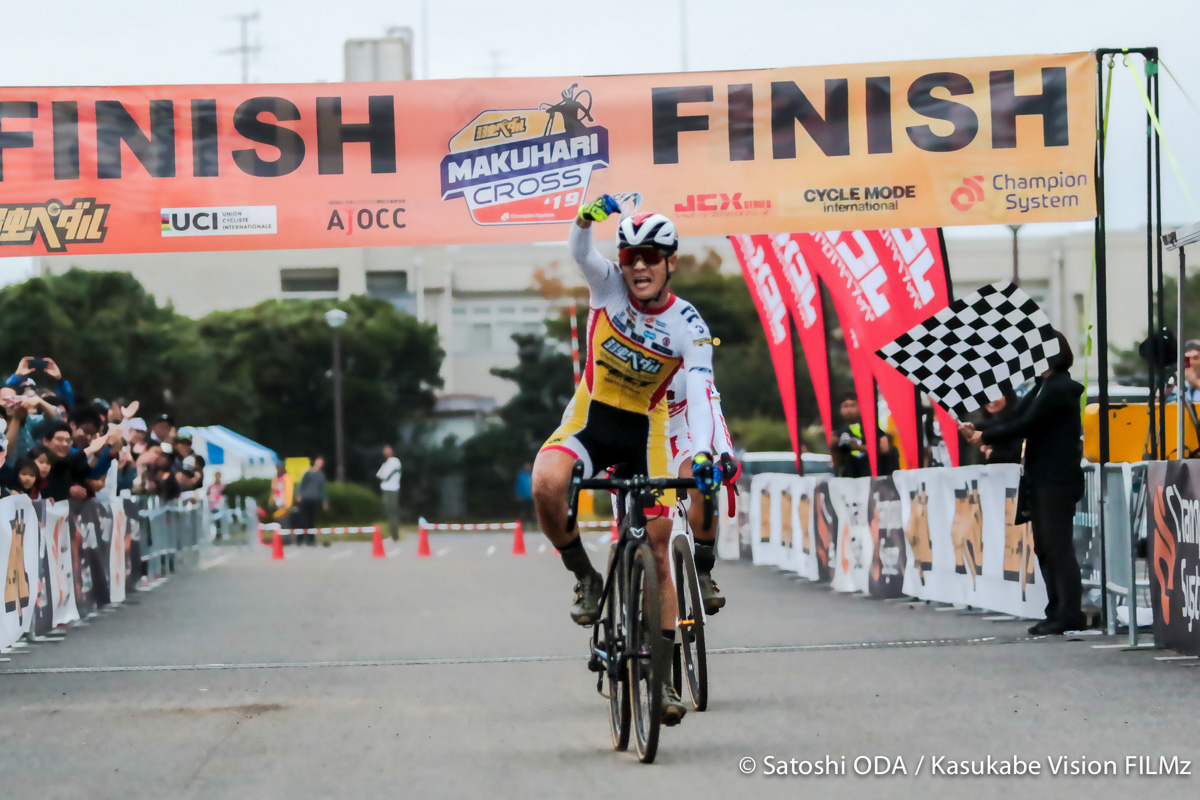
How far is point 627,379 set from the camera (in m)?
7.59

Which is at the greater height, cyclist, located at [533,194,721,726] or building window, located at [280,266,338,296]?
building window, located at [280,266,338,296]

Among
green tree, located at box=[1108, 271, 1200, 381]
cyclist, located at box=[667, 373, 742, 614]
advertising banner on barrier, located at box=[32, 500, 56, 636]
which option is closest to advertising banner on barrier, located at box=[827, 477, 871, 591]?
advertising banner on barrier, located at box=[32, 500, 56, 636]

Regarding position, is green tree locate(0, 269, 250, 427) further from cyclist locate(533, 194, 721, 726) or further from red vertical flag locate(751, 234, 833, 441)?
cyclist locate(533, 194, 721, 726)

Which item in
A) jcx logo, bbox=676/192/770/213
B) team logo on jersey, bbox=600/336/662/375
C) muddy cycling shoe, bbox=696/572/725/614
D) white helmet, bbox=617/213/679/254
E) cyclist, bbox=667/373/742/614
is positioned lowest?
muddy cycling shoe, bbox=696/572/725/614

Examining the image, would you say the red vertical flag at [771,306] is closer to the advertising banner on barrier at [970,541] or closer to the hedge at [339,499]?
the advertising banner on barrier at [970,541]

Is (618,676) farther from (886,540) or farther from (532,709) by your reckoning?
(886,540)

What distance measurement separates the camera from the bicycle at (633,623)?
21.4ft

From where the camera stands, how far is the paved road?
20.4ft

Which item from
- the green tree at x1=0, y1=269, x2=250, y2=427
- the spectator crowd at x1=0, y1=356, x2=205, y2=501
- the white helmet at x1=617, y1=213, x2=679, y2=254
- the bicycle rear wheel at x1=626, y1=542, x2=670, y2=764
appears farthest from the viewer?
the green tree at x1=0, y1=269, x2=250, y2=427

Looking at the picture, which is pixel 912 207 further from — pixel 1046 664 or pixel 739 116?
pixel 1046 664

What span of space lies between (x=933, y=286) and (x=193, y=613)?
706cm

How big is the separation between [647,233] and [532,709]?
243 cm

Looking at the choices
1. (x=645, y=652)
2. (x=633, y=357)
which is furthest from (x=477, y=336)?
(x=645, y=652)

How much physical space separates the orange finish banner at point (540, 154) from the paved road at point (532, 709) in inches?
110
